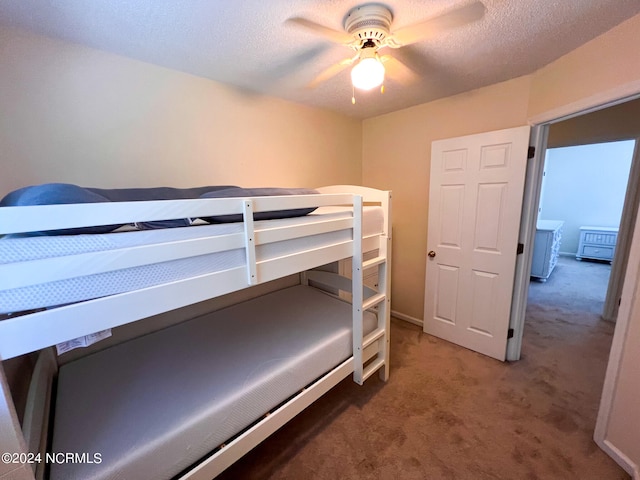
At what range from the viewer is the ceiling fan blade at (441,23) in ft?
3.26

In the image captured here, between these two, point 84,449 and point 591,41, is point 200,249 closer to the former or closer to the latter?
point 84,449

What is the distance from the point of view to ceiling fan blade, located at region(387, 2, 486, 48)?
0.99 meters

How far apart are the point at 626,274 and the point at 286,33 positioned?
2265 millimetres

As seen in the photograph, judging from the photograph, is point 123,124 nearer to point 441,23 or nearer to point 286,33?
point 286,33

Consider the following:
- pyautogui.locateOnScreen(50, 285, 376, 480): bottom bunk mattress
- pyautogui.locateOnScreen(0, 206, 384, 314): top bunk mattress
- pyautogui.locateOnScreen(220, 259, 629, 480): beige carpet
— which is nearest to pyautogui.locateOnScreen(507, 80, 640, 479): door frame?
pyautogui.locateOnScreen(220, 259, 629, 480): beige carpet

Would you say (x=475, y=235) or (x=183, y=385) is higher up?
(x=475, y=235)

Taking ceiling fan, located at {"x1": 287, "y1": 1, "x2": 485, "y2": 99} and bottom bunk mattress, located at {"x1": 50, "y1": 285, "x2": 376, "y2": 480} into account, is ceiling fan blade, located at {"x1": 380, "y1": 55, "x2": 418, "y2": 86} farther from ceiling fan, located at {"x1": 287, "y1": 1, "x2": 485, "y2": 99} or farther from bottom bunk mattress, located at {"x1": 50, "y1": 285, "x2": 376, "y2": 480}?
bottom bunk mattress, located at {"x1": 50, "y1": 285, "x2": 376, "y2": 480}

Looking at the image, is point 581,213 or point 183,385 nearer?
point 183,385

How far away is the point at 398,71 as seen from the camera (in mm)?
1899

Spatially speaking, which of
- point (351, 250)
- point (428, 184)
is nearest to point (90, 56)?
point (351, 250)

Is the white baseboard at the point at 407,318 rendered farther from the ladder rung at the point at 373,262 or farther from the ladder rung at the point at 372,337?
the ladder rung at the point at 373,262

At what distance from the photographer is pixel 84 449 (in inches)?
36.1

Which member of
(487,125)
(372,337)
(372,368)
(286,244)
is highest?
(487,125)

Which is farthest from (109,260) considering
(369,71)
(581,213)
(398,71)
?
(581,213)
